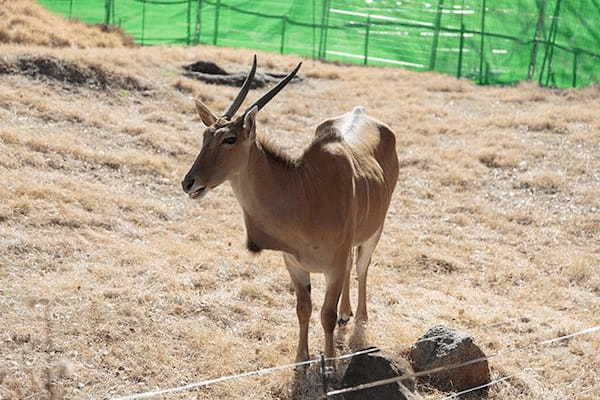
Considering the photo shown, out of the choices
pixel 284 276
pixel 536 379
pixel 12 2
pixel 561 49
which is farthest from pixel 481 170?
pixel 12 2

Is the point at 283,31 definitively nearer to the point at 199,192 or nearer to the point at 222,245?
the point at 222,245

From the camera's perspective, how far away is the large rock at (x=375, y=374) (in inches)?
227

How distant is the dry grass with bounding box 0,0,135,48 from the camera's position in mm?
17078

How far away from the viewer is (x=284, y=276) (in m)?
8.70

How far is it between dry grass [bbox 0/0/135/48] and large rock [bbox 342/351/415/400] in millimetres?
12711

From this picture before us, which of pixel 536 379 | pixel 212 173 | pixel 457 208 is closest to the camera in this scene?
pixel 212 173

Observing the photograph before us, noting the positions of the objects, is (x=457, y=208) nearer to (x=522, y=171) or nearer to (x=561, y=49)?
(x=522, y=171)

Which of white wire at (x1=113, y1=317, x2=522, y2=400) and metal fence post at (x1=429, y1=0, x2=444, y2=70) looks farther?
metal fence post at (x1=429, y1=0, x2=444, y2=70)

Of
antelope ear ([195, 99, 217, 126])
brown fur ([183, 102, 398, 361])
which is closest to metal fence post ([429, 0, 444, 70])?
brown fur ([183, 102, 398, 361])

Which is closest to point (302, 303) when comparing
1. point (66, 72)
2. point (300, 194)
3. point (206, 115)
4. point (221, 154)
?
point (300, 194)

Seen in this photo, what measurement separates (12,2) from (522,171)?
12086 mm

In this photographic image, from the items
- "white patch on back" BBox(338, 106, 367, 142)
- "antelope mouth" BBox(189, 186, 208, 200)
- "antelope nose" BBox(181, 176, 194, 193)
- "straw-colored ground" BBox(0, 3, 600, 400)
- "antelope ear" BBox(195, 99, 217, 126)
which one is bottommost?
"straw-colored ground" BBox(0, 3, 600, 400)

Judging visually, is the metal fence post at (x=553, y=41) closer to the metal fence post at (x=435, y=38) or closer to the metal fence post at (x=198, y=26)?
the metal fence post at (x=435, y=38)

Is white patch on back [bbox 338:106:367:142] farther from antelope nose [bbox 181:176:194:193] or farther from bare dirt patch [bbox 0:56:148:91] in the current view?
bare dirt patch [bbox 0:56:148:91]
